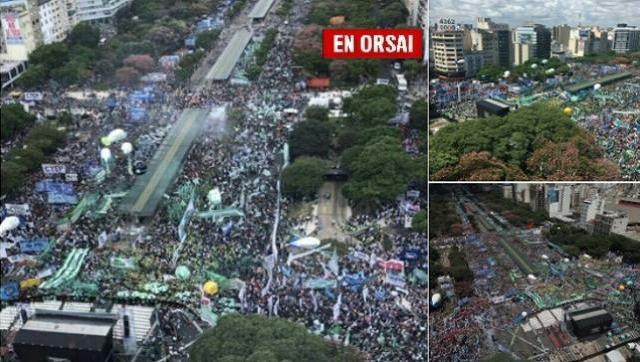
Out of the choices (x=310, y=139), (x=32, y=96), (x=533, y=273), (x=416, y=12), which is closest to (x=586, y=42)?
(x=533, y=273)

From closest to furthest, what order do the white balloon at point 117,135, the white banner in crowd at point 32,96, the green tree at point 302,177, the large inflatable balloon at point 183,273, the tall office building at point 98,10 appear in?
the large inflatable balloon at point 183,273 → the green tree at point 302,177 → the white balloon at point 117,135 → the white banner in crowd at point 32,96 → the tall office building at point 98,10

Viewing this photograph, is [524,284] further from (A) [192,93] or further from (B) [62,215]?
(A) [192,93]

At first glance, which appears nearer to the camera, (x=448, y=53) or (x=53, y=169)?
(x=448, y=53)

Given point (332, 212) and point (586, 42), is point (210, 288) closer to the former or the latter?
point (332, 212)

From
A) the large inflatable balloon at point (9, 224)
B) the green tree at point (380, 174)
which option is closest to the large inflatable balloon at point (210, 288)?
the green tree at point (380, 174)

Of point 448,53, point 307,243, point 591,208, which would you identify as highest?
point 448,53

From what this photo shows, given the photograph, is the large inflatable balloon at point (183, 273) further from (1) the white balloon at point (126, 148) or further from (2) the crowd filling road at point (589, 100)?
(2) the crowd filling road at point (589, 100)

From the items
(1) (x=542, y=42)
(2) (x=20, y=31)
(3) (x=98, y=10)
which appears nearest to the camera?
(1) (x=542, y=42)

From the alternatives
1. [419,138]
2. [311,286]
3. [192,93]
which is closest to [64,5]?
[192,93]
